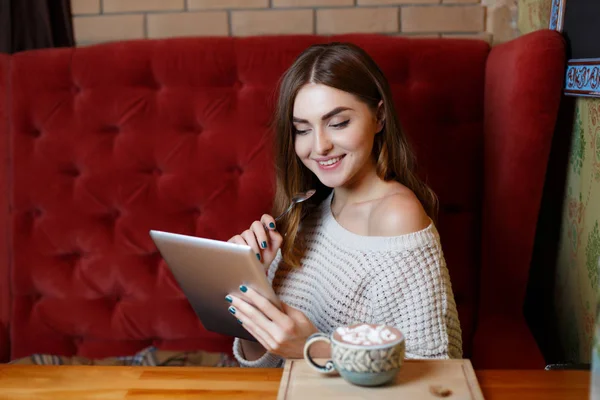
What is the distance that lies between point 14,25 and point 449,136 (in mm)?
1305

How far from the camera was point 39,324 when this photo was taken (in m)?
1.76

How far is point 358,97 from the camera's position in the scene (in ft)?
4.26

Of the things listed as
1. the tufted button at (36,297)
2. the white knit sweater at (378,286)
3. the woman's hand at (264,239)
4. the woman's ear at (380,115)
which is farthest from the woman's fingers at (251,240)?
the tufted button at (36,297)

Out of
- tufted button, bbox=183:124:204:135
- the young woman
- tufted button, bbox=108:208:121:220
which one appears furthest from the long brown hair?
tufted button, bbox=108:208:121:220

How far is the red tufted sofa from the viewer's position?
1656 millimetres

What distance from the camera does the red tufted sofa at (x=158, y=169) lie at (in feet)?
5.43

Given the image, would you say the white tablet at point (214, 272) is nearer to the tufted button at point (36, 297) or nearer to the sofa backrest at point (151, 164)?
the sofa backrest at point (151, 164)

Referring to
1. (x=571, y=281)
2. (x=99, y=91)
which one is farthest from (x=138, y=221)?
(x=571, y=281)

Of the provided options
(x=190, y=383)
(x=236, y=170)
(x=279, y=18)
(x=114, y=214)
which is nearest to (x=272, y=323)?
(x=190, y=383)

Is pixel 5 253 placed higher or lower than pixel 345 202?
lower

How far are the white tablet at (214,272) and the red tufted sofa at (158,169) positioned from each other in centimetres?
42

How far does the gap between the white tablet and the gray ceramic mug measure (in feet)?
0.70

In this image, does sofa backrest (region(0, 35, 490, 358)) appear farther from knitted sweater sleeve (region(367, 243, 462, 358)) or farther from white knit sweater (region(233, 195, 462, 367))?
knitted sweater sleeve (region(367, 243, 462, 358))

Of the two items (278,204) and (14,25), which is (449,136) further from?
(14,25)
